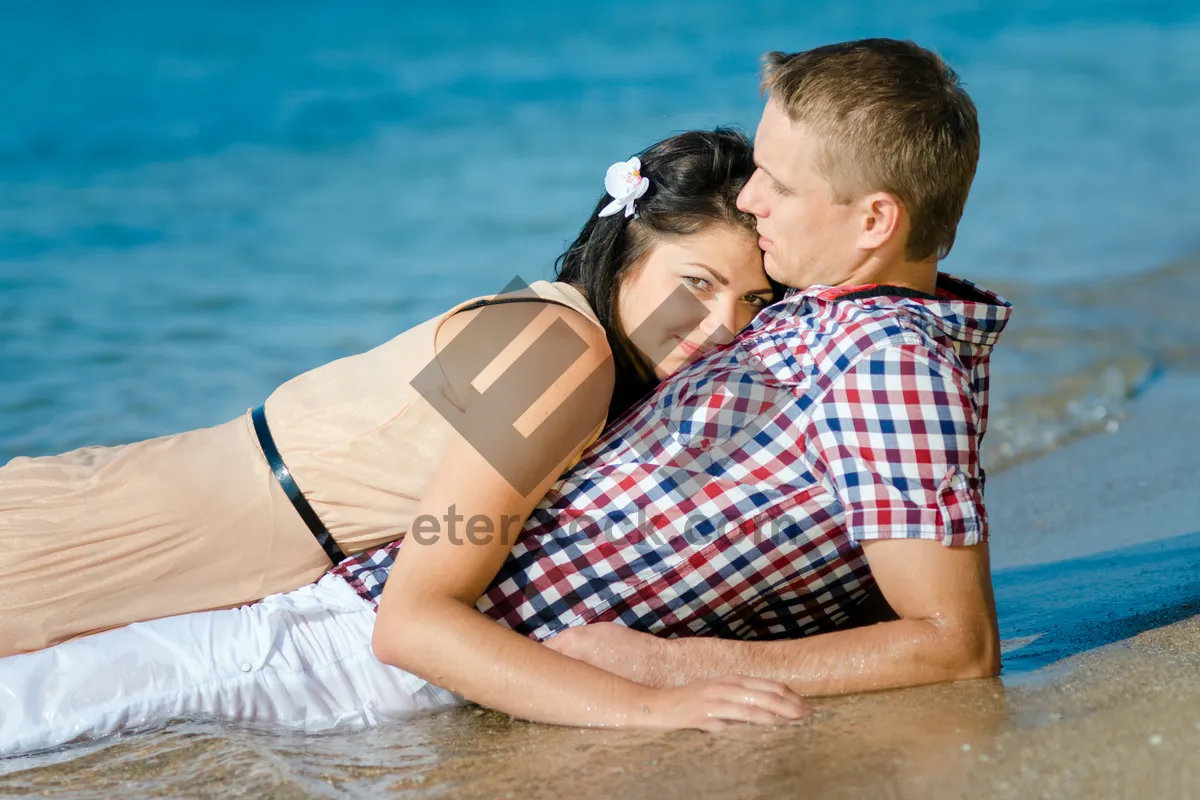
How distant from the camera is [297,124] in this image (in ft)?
41.1

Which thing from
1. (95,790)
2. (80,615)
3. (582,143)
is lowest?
(95,790)

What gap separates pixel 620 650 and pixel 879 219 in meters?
1.02

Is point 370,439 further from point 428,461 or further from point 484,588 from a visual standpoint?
point 484,588

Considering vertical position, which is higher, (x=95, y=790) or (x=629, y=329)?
(x=629, y=329)

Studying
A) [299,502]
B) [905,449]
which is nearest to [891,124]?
[905,449]

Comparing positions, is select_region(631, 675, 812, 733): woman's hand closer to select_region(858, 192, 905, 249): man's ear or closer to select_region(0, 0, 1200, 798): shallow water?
select_region(0, 0, 1200, 798): shallow water

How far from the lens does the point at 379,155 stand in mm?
11539

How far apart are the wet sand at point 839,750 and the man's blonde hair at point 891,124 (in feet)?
3.04

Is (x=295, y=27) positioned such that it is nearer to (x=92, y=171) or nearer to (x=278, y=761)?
(x=92, y=171)

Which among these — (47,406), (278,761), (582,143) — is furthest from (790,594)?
(582,143)

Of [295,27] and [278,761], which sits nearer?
[278,761]

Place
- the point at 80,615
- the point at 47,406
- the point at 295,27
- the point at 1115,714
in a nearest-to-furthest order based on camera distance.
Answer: the point at 1115,714 < the point at 80,615 < the point at 47,406 < the point at 295,27

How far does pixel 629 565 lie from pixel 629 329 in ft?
1.98

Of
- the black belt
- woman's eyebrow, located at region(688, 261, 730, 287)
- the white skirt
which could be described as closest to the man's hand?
the white skirt
